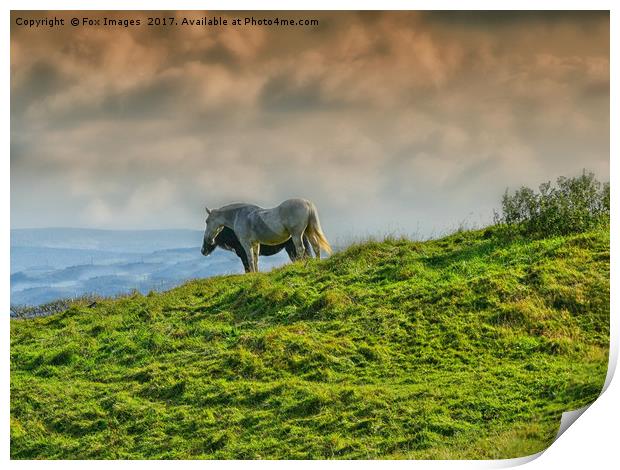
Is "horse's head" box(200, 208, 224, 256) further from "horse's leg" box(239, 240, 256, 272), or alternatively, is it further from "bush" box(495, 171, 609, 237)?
"bush" box(495, 171, 609, 237)

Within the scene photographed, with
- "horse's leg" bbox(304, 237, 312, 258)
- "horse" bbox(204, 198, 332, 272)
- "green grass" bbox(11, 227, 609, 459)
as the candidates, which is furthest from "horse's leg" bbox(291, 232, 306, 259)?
"green grass" bbox(11, 227, 609, 459)

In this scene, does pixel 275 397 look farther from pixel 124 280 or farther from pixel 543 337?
pixel 124 280

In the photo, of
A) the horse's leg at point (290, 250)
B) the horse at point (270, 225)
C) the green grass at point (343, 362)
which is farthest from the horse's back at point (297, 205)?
the green grass at point (343, 362)

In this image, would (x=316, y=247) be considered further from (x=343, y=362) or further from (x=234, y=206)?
(x=343, y=362)

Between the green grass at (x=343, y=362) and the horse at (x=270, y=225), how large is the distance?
1966 millimetres

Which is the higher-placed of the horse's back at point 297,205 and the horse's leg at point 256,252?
the horse's back at point 297,205

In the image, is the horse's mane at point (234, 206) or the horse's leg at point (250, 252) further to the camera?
the horse's mane at point (234, 206)

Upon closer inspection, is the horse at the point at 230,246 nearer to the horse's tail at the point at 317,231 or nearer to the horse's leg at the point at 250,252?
the horse's leg at the point at 250,252

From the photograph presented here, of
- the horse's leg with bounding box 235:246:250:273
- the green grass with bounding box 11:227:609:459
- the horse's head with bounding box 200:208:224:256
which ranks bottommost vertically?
the green grass with bounding box 11:227:609:459

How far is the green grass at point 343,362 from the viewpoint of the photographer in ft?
32.1

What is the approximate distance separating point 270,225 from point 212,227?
1.79m

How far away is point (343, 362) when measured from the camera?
1166cm

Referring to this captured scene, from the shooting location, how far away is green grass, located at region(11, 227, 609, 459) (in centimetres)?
980

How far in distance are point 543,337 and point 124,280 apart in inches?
378
